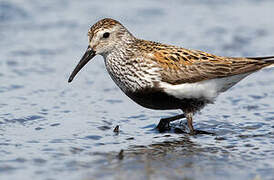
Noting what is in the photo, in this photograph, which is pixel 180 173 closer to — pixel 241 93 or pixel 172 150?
pixel 172 150

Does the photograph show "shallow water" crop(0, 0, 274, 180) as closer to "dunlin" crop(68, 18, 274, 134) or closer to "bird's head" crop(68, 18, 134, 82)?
"dunlin" crop(68, 18, 274, 134)

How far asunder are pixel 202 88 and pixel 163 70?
665 millimetres

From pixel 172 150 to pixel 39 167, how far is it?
1903 mm

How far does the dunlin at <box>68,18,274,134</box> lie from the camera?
8742 millimetres

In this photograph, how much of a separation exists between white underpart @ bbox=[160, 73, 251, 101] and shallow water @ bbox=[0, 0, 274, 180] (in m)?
0.61

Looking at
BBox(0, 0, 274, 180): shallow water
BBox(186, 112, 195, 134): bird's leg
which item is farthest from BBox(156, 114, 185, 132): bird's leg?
BBox(186, 112, 195, 134): bird's leg

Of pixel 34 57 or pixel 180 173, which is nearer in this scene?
pixel 180 173

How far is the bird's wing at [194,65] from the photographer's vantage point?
8875 mm

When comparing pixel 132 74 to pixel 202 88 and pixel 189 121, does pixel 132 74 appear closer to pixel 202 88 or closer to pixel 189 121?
pixel 202 88

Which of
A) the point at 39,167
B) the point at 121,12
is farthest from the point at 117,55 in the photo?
the point at 121,12

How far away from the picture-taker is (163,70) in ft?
29.0

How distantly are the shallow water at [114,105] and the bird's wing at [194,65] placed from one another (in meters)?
0.87

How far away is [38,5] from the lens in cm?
1634

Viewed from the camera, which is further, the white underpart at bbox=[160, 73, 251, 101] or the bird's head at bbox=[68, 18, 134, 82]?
the bird's head at bbox=[68, 18, 134, 82]
